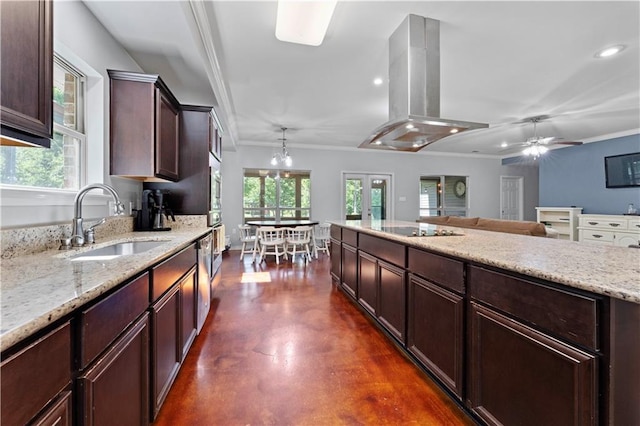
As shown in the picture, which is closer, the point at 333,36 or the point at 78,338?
the point at 78,338

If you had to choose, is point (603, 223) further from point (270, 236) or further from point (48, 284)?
point (48, 284)

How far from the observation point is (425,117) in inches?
90.0

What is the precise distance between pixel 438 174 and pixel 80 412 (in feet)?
27.9

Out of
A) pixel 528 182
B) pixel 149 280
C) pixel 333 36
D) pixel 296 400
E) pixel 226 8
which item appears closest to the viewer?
pixel 149 280

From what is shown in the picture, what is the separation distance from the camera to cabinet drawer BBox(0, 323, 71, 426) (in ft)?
1.79

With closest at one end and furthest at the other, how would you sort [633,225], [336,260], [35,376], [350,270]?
[35,376], [350,270], [336,260], [633,225]

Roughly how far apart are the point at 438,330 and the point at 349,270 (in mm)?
1609

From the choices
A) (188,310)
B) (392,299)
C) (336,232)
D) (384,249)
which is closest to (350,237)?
(336,232)

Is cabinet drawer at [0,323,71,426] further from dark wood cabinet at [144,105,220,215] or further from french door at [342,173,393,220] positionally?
french door at [342,173,393,220]

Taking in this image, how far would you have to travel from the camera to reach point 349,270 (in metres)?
3.18

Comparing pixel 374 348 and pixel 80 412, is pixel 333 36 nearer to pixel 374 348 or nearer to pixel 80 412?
pixel 374 348

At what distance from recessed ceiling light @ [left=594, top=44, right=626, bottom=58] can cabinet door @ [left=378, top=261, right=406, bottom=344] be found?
3.10 m

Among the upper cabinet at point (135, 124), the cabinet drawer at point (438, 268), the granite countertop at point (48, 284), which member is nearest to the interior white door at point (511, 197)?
the cabinet drawer at point (438, 268)

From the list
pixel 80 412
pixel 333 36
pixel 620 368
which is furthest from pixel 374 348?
pixel 333 36
